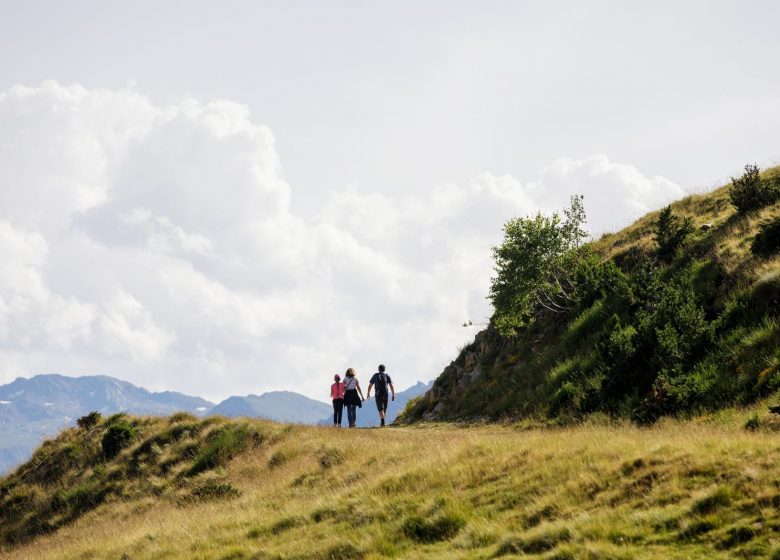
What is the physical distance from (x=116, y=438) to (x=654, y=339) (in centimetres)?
2455

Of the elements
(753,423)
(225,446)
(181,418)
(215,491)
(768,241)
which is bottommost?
(215,491)

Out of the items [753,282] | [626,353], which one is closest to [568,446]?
[626,353]

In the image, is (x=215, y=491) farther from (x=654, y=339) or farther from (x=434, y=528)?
(x=654, y=339)

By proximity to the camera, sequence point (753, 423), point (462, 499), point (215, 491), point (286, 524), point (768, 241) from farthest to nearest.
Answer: point (215, 491), point (768, 241), point (286, 524), point (753, 423), point (462, 499)

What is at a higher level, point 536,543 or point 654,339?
point 654,339

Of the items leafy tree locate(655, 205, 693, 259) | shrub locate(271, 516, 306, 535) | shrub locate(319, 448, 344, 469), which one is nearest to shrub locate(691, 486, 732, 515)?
shrub locate(271, 516, 306, 535)

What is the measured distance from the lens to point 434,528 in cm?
1070

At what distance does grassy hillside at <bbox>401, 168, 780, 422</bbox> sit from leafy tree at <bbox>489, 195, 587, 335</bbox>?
0.99m

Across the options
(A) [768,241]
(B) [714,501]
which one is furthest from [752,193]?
(B) [714,501]

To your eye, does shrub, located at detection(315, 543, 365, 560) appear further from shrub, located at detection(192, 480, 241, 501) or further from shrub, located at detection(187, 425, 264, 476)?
shrub, located at detection(187, 425, 264, 476)

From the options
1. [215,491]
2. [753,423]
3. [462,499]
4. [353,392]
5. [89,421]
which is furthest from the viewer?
[89,421]

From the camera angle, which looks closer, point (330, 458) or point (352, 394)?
point (330, 458)

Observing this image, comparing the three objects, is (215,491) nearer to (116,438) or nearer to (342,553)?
(116,438)

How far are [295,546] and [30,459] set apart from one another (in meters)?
28.3
